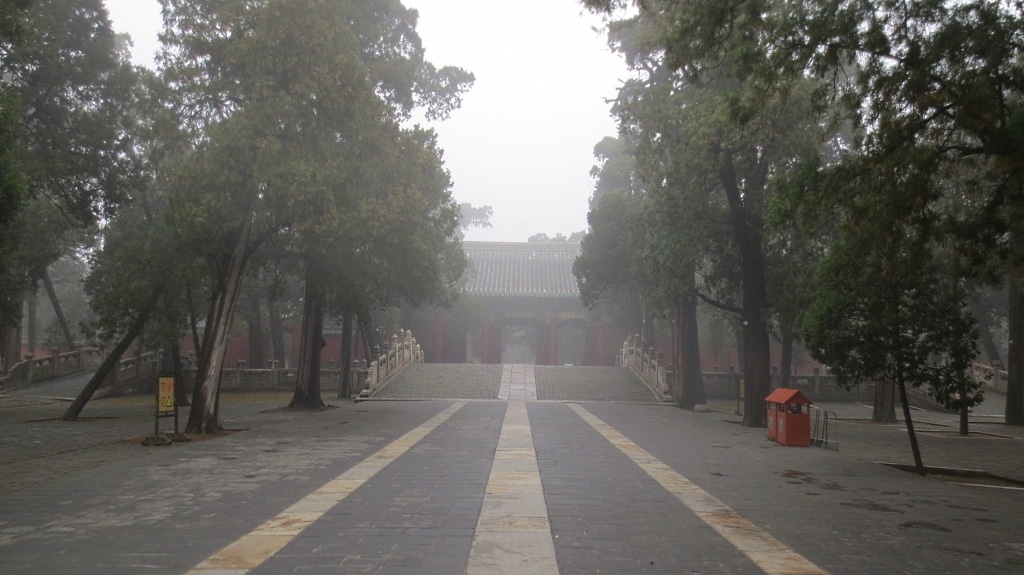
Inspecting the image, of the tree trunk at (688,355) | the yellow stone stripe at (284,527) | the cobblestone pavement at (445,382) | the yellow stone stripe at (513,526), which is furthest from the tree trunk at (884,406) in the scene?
the yellow stone stripe at (284,527)

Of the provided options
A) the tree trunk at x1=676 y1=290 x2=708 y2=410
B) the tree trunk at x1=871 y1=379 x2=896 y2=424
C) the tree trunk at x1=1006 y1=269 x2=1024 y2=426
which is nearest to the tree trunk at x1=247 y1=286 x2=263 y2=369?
the tree trunk at x1=676 y1=290 x2=708 y2=410

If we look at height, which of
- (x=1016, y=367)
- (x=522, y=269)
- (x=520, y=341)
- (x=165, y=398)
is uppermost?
(x=522, y=269)

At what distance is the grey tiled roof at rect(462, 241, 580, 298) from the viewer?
45.0 metres

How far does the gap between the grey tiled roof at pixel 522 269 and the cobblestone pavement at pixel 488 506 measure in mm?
29901

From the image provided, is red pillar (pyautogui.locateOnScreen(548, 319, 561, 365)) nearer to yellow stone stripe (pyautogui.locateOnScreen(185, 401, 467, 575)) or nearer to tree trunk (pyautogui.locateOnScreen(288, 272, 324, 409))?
tree trunk (pyautogui.locateOnScreen(288, 272, 324, 409))

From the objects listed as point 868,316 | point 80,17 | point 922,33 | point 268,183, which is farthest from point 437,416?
point 922,33

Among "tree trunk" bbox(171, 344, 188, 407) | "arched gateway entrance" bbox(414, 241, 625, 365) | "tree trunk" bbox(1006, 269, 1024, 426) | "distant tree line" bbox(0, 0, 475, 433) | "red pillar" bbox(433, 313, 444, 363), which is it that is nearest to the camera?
"distant tree line" bbox(0, 0, 475, 433)

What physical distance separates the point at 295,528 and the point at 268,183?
32.2 ft

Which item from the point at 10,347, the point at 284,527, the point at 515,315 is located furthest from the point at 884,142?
the point at 10,347

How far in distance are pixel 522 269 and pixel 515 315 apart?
12.8 feet

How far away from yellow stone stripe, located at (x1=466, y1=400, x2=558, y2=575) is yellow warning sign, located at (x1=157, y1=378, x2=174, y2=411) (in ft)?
19.3

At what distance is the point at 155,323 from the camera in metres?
22.8

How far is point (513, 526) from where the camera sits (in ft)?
20.3

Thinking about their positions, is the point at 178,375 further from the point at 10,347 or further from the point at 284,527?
the point at 10,347
